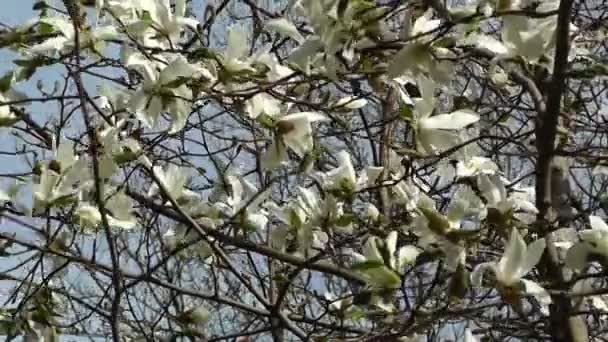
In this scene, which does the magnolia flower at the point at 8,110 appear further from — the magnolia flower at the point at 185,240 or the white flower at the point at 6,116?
the magnolia flower at the point at 185,240

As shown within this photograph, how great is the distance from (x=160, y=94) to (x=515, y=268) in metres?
0.50

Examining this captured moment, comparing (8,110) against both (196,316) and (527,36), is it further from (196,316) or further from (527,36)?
(527,36)

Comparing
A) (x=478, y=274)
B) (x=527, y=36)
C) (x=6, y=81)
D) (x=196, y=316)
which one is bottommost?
(x=478, y=274)

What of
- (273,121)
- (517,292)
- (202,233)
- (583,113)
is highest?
(583,113)

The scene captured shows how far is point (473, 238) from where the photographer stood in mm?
1117

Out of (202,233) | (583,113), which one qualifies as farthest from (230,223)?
(583,113)

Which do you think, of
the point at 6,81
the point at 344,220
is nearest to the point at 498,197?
the point at 344,220

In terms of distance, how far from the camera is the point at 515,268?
1088 millimetres

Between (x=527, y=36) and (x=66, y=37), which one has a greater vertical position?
(x=66, y=37)

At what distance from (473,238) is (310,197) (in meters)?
0.32

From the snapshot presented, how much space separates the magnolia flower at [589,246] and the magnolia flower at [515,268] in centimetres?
7

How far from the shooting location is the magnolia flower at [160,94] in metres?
1.14

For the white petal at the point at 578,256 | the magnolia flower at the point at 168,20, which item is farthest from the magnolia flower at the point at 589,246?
the magnolia flower at the point at 168,20

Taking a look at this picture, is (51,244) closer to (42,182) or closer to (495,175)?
(42,182)
